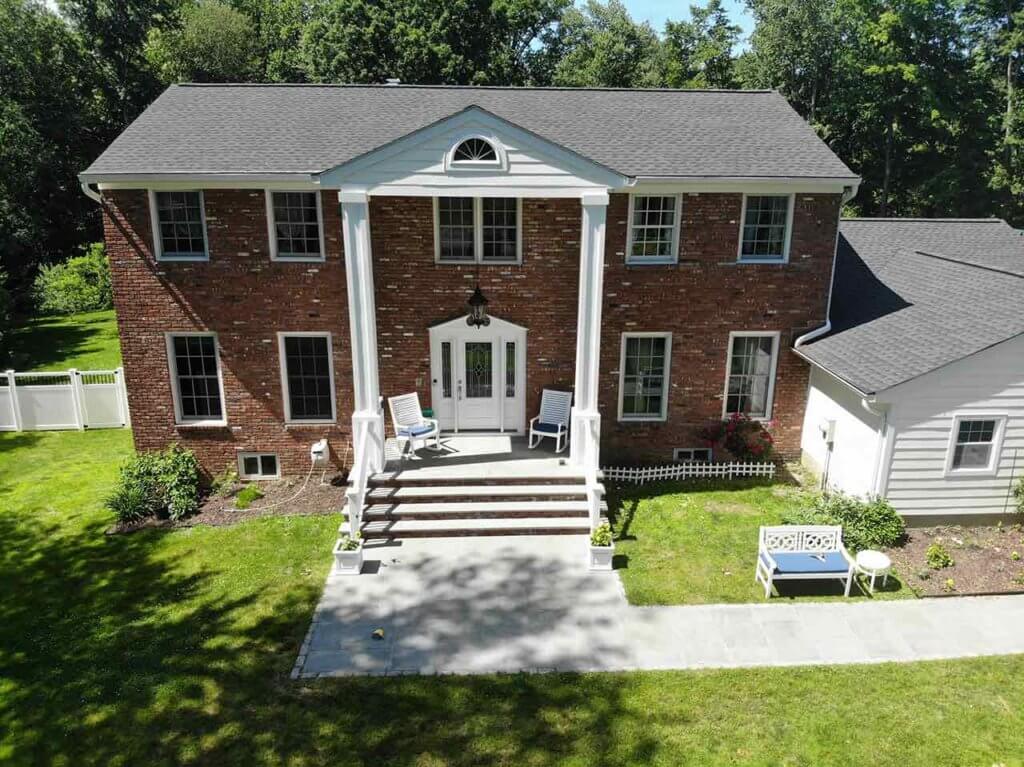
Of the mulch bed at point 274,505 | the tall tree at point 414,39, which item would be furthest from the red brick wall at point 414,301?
the tall tree at point 414,39

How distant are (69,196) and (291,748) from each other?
1477 inches

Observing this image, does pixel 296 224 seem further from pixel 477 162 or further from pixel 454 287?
pixel 477 162

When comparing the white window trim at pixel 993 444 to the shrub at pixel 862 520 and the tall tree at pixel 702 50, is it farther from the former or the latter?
the tall tree at pixel 702 50

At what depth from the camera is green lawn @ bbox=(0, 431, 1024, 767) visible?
7.84m

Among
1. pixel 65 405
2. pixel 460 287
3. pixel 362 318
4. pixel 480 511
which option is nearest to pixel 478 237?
pixel 460 287

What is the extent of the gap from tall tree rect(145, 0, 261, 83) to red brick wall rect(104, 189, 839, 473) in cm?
3593

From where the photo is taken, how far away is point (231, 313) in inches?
550

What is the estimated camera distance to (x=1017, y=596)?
1085 centimetres

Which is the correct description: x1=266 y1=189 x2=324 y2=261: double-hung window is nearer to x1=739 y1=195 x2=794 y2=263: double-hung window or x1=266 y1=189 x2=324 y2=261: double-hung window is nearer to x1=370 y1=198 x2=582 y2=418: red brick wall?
x1=370 y1=198 x2=582 y2=418: red brick wall

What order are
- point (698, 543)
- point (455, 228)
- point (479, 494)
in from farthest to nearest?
point (455, 228), point (479, 494), point (698, 543)

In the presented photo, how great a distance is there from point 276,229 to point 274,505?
5.44 meters

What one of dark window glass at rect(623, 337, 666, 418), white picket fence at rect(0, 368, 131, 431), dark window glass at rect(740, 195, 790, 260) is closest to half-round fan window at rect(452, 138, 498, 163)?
dark window glass at rect(623, 337, 666, 418)

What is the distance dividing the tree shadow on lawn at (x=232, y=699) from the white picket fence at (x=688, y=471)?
595 centimetres

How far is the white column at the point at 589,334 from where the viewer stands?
1232 cm
